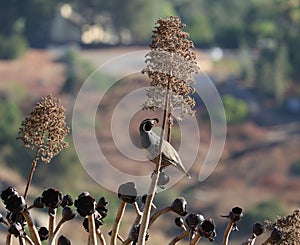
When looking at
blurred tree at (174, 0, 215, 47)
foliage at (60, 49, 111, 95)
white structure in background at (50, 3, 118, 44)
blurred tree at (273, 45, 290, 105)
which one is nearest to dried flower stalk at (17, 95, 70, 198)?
foliage at (60, 49, 111, 95)

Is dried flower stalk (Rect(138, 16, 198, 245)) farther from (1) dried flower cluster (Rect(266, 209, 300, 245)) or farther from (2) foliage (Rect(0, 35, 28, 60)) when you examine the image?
(2) foliage (Rect(0, 35, 28, 60))

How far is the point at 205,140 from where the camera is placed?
21766 mm

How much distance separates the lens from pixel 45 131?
1.28m

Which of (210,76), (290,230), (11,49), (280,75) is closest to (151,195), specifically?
(290,230)

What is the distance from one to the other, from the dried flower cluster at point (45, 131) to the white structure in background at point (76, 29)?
31.8 m

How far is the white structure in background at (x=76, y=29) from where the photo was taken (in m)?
33.2

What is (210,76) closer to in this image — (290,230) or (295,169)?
(295,169)

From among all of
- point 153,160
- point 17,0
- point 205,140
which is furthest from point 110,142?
point 153,160

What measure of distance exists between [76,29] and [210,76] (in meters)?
10.1

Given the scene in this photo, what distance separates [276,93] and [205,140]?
14.6ft

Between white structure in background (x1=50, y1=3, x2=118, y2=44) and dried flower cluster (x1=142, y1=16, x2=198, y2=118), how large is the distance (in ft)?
105

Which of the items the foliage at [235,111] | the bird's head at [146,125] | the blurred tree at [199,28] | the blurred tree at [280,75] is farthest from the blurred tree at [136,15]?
the bird's head at [146,125]

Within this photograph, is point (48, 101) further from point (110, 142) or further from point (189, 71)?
point (110, 142)

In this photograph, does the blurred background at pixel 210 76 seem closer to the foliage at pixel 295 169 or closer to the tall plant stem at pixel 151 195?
the foliage at pixel 295 169
